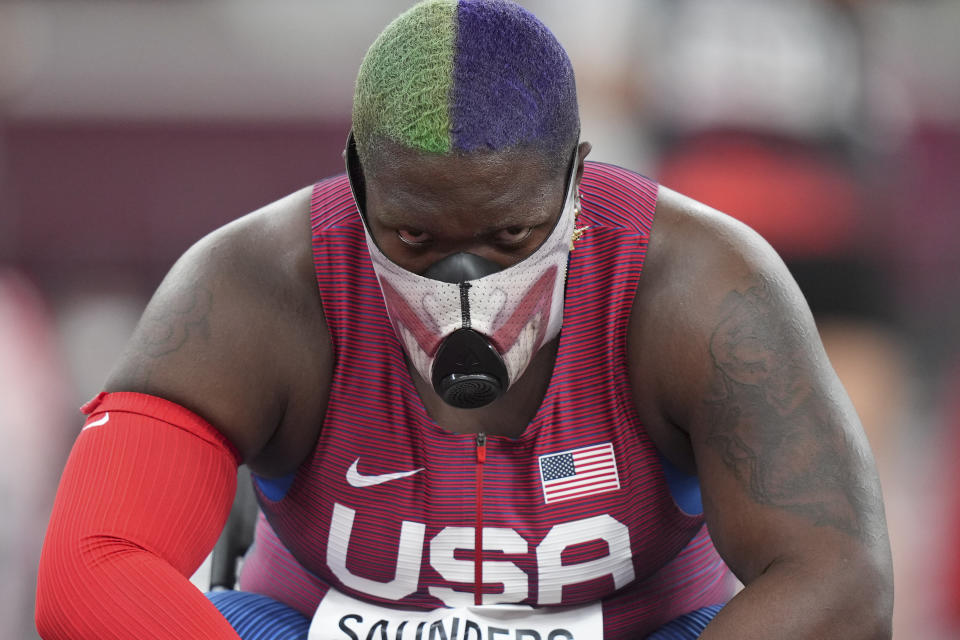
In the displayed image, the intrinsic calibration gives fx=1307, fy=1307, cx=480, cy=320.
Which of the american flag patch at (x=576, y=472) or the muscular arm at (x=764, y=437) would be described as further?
the american flag patch at (x=576, y=472)

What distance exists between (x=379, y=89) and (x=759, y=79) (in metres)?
3.27

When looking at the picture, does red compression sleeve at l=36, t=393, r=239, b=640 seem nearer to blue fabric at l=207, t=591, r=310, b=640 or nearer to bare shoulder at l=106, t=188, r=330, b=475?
bare shoulder at l=106, t=188, r=330, b=475

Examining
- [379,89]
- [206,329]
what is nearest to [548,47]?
[379,89]

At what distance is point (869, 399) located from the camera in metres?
4.35

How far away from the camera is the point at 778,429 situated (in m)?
1.56

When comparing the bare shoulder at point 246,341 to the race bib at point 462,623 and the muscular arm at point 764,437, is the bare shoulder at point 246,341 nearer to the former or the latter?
the race bib at point 462,623

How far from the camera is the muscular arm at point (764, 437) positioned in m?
1.51

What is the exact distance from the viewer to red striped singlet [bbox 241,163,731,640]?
169cm

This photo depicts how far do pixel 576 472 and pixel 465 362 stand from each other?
0.80ft

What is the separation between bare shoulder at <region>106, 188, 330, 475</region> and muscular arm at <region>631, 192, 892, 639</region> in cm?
44

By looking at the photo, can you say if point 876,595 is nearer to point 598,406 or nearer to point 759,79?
point 598,406

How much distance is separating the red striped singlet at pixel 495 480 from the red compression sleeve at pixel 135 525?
7.5 inches

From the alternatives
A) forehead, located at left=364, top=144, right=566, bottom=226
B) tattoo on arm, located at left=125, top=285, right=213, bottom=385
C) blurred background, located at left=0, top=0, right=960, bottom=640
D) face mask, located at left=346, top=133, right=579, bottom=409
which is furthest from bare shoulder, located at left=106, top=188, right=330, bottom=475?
blurred background, located at left=0, top=0, right=960, bottom=640

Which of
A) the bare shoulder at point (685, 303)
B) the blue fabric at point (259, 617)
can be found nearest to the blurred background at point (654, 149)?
the blue fabric at point (259, 617)
